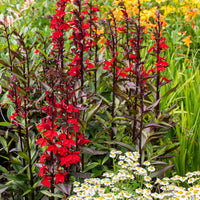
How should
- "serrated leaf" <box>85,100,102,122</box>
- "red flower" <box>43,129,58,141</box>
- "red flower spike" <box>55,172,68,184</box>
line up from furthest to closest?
"serrated leaf" <box>85,100,102,122</box> → "red flower spike" <box>55,172,68,184</box> → "red flower" <box>43,129,58,141</box>

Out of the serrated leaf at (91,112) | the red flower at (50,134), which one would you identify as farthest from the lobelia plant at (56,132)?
the serrated leaf at (91,112)

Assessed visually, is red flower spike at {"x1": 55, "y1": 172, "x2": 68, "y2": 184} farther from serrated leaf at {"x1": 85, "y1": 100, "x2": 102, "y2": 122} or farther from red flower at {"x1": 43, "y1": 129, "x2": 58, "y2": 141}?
serrated leaf at {"x1": 85, "y1": 100, "x2": 102, "y2": 122}

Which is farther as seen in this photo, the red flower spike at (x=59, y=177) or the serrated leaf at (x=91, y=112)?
the serrated leaf at (x=91, y=112)

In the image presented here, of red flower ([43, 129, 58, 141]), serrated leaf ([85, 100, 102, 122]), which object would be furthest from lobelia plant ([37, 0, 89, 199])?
serrated leaf ([85, 100, 102, 122])

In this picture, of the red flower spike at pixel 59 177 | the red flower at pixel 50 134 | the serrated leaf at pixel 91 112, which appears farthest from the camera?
the serrated leaf at pixel 91 112

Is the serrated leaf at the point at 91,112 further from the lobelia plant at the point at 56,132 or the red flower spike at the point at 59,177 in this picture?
the red flower spike at the point at 59,177

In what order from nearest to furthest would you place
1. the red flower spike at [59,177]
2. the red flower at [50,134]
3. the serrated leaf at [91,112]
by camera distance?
the red flower at [50,134], the red flower spike at [59,177], the serrated leaf at [91,112]

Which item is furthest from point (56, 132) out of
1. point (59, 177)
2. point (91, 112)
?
point (91, 112)

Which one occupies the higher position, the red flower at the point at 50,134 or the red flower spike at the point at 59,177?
the red flower at the point at 50,134

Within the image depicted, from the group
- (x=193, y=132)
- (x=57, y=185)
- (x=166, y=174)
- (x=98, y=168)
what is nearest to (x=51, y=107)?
(x=57, y=185)

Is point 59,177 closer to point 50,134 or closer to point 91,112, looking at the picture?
point 50,134

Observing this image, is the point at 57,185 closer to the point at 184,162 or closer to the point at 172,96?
the point at 184,162

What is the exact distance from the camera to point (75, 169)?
2283mm

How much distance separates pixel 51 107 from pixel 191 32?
419 centimetres
